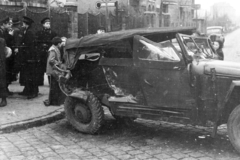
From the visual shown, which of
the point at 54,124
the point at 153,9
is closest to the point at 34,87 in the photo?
the point at 54,124

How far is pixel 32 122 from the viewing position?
6.95m

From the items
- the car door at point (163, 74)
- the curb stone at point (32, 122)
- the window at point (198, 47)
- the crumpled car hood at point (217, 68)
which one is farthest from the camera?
the curb stone at point (32, 122)

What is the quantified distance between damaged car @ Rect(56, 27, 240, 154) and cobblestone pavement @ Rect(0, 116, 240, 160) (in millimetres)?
298

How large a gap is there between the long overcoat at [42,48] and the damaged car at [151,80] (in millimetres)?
2624

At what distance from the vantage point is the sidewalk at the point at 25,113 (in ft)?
22.3

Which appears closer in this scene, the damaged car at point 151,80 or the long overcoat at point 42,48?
the damaged car at point 151,80

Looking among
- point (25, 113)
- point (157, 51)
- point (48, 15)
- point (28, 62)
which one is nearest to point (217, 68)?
point (157, 51)

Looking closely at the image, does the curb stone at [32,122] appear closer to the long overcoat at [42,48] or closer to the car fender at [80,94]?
the car fender at [80,94]

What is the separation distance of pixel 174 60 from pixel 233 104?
3.50 feet

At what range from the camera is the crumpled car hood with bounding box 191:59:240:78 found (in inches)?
208

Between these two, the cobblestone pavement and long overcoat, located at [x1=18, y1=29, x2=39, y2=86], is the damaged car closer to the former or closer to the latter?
the cobblestone pavement

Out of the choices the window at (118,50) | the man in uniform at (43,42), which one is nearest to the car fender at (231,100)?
the window at (118,50)

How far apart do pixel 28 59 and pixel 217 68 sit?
5.36 m

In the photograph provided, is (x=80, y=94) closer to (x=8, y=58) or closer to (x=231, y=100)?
(x=231, y=100)
